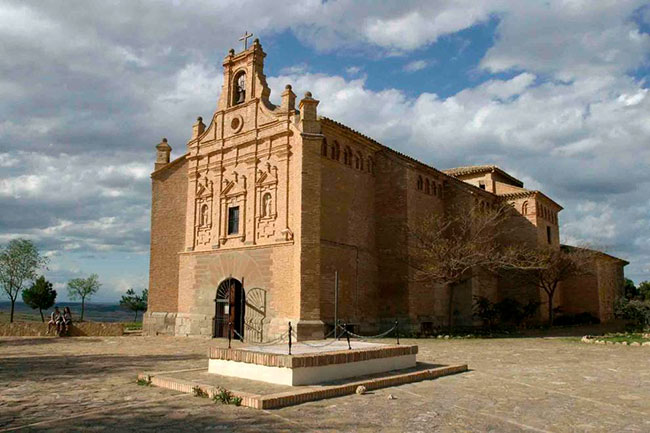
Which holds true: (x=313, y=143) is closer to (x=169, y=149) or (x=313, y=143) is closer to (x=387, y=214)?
(x=387, y=214)

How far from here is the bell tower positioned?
976 inches

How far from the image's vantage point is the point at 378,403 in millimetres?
8484

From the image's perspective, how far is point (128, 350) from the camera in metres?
18.8

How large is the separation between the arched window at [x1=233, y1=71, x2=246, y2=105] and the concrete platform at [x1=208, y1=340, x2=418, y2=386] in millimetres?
16531

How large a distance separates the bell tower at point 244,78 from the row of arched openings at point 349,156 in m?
3.65

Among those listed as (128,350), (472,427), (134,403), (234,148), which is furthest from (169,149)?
(472,427)

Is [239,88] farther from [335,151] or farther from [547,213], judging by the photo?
[547,213]

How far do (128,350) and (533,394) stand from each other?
46.2 ft

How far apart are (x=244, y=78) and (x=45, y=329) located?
15964 millimetres

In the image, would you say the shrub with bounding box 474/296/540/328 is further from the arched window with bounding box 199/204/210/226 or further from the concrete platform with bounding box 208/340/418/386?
the concrete platform with bounding box 208/340/418/386

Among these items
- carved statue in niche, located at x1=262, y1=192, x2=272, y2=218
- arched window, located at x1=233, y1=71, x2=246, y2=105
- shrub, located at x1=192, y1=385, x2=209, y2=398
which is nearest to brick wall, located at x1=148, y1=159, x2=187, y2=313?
arched window, located at x1=233, y1=71, x2=246, y2=105

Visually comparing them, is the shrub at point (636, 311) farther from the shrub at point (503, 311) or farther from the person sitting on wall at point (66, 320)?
the person sitting on wall at point (66, 320)

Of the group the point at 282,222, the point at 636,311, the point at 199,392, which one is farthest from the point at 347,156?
the point at 636,311

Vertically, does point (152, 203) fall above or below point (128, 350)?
above
